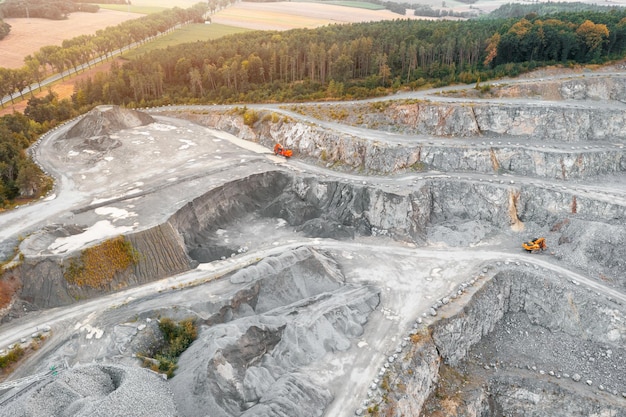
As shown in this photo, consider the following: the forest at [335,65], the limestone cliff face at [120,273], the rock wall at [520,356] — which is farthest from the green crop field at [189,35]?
the rock wall at [520,356]

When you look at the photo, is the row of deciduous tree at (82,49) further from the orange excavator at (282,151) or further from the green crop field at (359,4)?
the orange excavator at (282,151)

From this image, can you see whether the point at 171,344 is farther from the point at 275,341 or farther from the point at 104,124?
the point at 104,124

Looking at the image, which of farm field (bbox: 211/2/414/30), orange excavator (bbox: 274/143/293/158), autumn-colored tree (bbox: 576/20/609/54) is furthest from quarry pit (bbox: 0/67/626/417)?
farm field (bbox: 211/2/414/30)

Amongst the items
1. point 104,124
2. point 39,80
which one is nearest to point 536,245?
point 104,124

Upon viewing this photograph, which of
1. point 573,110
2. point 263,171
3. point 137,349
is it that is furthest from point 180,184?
point 573,110

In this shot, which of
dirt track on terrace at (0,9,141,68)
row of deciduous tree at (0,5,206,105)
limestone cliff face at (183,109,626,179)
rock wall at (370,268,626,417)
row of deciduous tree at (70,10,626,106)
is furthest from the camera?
dirt track on terrace at (0,9,141,68)

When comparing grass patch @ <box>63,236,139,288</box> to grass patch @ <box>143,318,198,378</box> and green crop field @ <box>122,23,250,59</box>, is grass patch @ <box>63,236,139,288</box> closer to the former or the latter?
grass patch @ <box>143,318,198,378</box>
